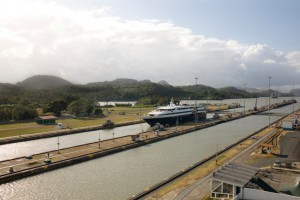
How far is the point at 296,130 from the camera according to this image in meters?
60.4

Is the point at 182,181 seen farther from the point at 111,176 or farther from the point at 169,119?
the point at 169,119

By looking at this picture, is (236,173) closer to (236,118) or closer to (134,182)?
(134,182)

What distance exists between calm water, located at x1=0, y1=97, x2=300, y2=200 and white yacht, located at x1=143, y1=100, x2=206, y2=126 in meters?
22.0

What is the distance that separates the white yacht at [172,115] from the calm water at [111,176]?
2196 cm

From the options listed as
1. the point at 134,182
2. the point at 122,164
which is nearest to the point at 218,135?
the point at 122,164

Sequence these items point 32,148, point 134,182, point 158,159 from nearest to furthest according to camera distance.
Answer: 1. point 134,182
2. point 158,159
3. point 32,148

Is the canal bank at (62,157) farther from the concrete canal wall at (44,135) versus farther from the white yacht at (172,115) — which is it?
the white yacht at (172,115)

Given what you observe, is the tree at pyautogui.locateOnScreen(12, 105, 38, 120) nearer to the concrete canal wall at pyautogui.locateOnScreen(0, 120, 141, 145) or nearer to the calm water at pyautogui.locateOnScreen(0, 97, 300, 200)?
the concrete canal wall at pyautogui.locateOnScreen(0, 120, 141, 145)

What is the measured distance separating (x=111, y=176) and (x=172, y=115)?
42.5 m

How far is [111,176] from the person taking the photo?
104 ft

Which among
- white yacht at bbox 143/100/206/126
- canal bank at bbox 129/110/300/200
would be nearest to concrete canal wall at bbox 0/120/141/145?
white yacht at bbox 143/100/206/126

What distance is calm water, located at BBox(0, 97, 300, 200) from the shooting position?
26719mm

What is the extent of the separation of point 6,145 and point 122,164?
77.6ft

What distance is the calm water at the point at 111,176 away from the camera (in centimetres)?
2672
